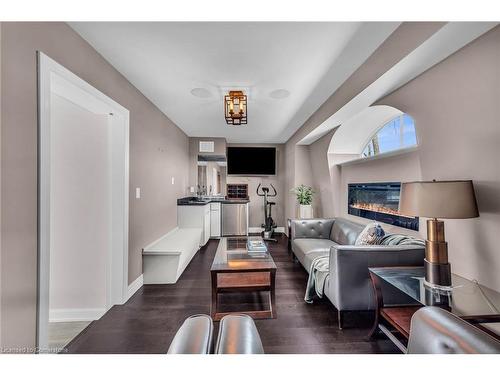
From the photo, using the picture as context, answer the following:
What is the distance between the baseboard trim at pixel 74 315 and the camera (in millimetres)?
1933

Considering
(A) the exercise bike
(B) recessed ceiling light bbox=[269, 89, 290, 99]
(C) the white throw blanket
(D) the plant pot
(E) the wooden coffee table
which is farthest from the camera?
(A) the exercise bike

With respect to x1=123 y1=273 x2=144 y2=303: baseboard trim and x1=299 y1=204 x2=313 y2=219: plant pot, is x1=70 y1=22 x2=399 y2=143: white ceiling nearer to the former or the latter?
x1=299 y1=204 x2=313 y2=219: plant pot

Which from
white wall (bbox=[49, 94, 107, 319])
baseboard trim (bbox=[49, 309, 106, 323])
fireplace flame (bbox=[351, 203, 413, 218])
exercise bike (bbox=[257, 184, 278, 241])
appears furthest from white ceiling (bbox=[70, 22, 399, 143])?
exercise bike (bbox=[257, 184, 278, 241])

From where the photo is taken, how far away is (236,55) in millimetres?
1787

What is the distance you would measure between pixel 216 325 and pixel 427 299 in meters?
1.62

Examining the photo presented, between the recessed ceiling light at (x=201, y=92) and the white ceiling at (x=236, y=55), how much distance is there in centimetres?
5

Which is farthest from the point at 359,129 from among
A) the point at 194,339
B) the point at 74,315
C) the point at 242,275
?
the point at 74,315

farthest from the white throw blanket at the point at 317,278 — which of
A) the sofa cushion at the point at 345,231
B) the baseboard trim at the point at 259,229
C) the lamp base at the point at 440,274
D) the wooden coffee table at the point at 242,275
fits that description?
the baseboard trim at the point at 259,229

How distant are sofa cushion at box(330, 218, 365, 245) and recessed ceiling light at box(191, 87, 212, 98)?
103 inches

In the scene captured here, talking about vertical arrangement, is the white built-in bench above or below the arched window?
below

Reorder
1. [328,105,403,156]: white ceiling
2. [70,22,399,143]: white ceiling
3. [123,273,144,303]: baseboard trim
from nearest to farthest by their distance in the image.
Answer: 1. [70,22,399,143]: white ceiling
2. [123,273,144,303]: baseboard trim
3. [328,105,403,156]: white ceiling

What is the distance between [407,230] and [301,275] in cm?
142

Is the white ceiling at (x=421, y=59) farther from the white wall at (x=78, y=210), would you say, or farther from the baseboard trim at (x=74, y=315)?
the baseboard trim at (x=74, y=315)

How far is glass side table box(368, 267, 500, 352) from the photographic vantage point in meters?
1.10
